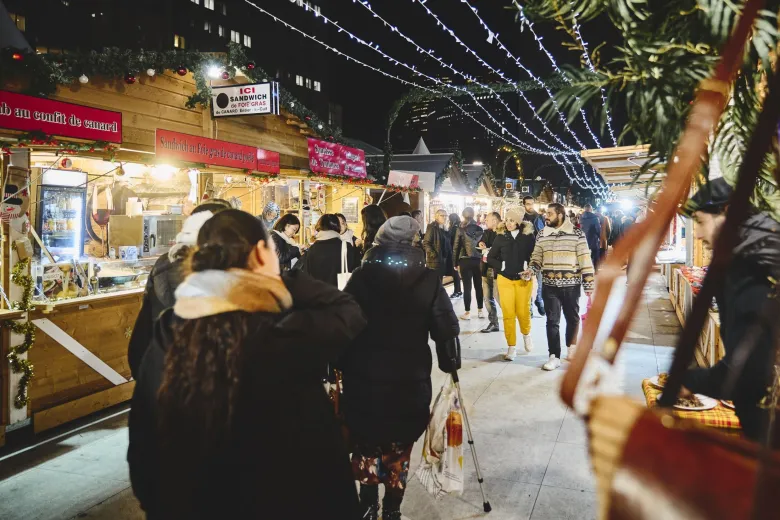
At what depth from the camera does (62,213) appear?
7.48m

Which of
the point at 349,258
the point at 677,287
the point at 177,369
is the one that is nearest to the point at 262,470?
the point at 177,369

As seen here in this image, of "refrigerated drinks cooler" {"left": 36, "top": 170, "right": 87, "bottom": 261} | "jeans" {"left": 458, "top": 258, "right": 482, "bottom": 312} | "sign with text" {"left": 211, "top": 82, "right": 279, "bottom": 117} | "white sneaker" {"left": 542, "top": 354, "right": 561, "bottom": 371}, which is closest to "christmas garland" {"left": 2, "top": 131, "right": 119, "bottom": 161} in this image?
"refrigerated drinks cooler" {"left": 36, "top": 170, "right": 87, "bottom": 261}

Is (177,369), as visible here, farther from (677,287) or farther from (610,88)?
(677,287)

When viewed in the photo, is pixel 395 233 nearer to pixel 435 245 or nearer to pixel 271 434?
pixel 271 434

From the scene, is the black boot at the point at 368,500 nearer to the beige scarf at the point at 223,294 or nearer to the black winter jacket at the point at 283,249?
the beige scarf at the point at 223,294

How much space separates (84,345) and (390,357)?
438 centimetres

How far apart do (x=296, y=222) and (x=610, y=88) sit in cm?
591

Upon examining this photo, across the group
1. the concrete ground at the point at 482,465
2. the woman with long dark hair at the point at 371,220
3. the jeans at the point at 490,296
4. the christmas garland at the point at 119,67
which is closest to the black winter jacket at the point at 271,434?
the concrete ground at the point at 482,465

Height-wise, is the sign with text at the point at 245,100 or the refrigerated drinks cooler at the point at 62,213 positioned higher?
the sign with text at the point at 245,100

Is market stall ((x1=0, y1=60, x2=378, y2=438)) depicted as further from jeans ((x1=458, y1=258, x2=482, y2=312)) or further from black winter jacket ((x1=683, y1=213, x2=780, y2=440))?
black winter jacket ((x1=683, y1=213, x2=780, y2=440))

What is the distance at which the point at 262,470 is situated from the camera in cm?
176

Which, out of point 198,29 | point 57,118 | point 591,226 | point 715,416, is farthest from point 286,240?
point 198,29

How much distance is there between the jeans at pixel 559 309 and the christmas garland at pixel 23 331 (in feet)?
19.5

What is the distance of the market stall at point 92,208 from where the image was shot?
5.12 m
